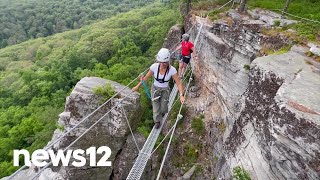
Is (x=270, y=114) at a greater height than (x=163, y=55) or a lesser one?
lesser

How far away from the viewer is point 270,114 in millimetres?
5848

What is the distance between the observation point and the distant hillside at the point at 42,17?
3703 inches

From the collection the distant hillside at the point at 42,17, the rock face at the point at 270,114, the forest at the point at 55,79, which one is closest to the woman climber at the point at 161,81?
the rock face at the point at 270,114

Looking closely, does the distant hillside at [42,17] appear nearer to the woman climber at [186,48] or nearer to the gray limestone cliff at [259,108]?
the woman climber at [186,48]

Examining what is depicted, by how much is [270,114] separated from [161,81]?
9.18 ft

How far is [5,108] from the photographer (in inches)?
1371

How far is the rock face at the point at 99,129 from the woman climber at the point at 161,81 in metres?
4.94

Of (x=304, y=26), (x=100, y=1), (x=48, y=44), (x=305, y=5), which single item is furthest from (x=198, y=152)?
(x=100, y=1)

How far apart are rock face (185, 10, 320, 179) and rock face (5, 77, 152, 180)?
188 inches

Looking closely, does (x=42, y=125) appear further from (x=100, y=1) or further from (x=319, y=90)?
(x=100, y=1)

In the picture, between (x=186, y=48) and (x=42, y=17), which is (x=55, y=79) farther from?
(x=42, y=17)

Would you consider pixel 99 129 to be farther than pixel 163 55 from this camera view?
Yes

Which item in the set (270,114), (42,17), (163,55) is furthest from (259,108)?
(42,17)

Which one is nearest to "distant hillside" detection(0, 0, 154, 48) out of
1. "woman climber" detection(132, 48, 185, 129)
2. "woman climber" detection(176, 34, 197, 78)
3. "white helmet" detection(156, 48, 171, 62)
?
"woman climber" detection(176, 34, 197, 78)
